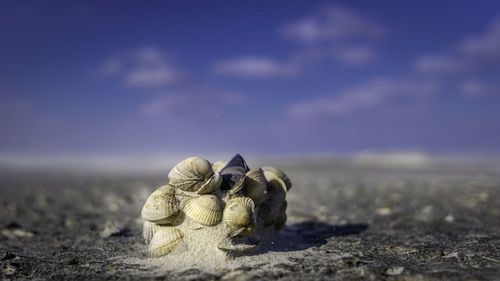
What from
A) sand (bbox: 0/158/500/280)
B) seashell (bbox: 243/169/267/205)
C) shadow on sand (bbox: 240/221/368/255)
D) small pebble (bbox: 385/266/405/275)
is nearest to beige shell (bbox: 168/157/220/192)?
seashell (bbox: 243/169/267/205)

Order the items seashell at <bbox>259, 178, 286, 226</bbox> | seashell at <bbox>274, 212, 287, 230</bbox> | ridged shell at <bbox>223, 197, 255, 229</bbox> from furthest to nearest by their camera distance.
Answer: seashell at <bbox>274, 212, 287, 230</bbox> < seashell at <bbox>259, 178, 286, 226</bbox> < ridged shell at <bbox>223, 197, 255, 229</bbox>

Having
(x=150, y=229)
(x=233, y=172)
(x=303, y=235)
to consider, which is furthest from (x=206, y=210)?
(x=303, y=235)

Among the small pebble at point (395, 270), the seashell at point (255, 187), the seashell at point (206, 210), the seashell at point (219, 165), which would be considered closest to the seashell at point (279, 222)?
the seashell at point (255, 187)

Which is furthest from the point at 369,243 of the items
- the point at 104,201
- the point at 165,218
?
the point at 104,201

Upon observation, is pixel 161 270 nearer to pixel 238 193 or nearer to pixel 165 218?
pixel 165 218

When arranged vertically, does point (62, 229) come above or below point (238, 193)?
below

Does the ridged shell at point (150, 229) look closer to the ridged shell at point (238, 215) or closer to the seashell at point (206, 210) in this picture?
the seashell at point (206, 210)

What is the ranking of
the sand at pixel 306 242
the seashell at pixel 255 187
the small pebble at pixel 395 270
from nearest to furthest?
the small pebble at pixel 395 270, the sand at pixel 306 242, the seashell at pixel 255 187

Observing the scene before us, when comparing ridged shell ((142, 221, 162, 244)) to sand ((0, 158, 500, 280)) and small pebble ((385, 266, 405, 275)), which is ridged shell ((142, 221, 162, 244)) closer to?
sand ((0, 158, 500, 280))
